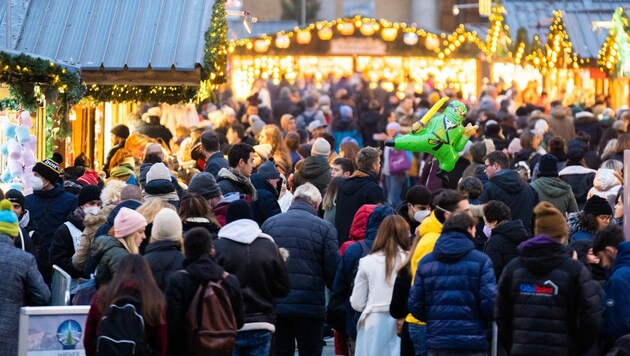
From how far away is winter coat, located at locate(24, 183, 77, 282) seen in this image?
43.5 ft

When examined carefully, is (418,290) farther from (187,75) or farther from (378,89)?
(378,89)

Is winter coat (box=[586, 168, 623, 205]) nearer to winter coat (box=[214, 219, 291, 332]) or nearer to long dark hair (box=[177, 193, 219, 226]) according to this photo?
long dark hair (box=[177, 193, 219, 226])

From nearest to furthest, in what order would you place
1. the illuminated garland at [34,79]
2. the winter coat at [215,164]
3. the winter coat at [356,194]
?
the winter coat at [356,194]
the illuminated garland at [34,79]
the winter coat at [215,164]

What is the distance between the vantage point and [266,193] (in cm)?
1385

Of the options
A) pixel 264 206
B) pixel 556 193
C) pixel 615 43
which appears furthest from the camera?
pixel 615 43

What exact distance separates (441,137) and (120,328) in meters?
7.11

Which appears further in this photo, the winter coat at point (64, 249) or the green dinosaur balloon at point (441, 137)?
the green dinosaur balloon at point (441, 137)

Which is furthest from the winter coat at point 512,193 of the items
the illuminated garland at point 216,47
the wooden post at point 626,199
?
the illuminated garland at point 216,47

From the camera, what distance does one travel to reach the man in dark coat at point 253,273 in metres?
Result: 10.3

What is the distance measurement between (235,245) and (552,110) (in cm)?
1445

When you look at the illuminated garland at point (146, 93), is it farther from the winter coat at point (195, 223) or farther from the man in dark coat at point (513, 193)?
the winter coat at point (195, 223)

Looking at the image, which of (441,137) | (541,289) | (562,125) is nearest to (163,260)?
(541,289)

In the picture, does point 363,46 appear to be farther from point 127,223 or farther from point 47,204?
point 127,223

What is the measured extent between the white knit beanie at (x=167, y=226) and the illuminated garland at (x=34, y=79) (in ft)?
16.2
